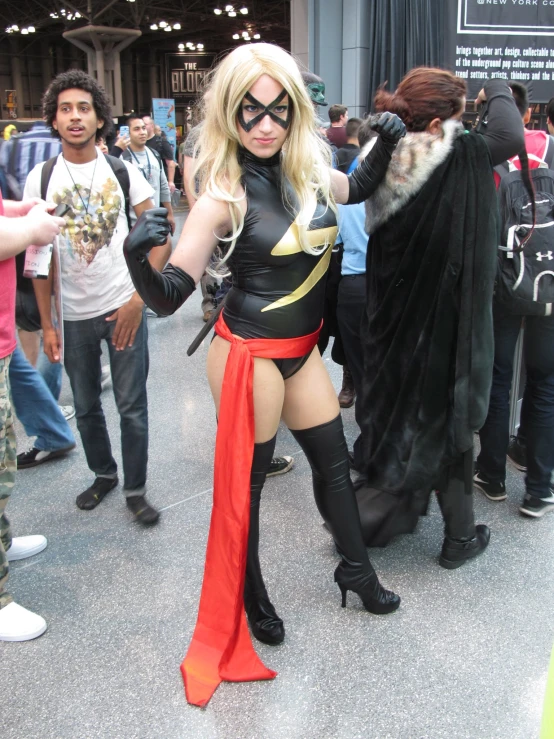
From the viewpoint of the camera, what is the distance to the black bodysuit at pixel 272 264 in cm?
183

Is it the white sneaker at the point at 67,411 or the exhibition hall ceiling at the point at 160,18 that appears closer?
the white sneaker at the point at 67,411

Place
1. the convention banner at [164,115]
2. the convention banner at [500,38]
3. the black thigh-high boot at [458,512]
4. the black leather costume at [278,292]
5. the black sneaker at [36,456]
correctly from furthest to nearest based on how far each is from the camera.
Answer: the convention banner at [164,115] < the convention banner at [500,38] < the black sneaker at [36,456] < the black thigh-high boot at [458,512] < the black leather costume at [278,292]

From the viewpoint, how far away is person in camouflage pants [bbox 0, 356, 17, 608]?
2075 millimetres

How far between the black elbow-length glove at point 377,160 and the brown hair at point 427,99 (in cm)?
17

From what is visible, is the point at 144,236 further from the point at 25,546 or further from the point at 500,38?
the point at 500,38

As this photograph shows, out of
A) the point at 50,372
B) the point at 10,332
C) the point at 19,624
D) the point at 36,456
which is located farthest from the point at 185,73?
the point at 19,624

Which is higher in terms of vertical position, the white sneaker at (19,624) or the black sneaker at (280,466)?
the black sneaker at (280,466)

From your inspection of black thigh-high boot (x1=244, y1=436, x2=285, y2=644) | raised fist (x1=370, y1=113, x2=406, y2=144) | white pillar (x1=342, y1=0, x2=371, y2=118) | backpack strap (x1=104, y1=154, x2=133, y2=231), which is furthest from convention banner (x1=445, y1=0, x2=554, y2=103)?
black thigh-high boot (x1=244, y1=436, x2=285, y2=644)

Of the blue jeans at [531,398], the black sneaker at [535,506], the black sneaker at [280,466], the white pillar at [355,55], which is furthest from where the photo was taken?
the white pillar at [355,55]

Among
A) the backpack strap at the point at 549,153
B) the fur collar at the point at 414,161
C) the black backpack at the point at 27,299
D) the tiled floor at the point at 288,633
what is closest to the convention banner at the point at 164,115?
the black backpack at the point at 27,299

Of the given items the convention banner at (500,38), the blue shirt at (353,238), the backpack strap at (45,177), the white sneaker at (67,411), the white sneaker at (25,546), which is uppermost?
the convention banner at (500,38)

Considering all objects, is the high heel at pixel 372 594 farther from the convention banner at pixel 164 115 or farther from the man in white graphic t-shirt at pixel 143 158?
the convention banner at pixel 164 115

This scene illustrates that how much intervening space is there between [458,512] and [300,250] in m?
1.18

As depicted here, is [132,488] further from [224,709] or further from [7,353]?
[224,709]
